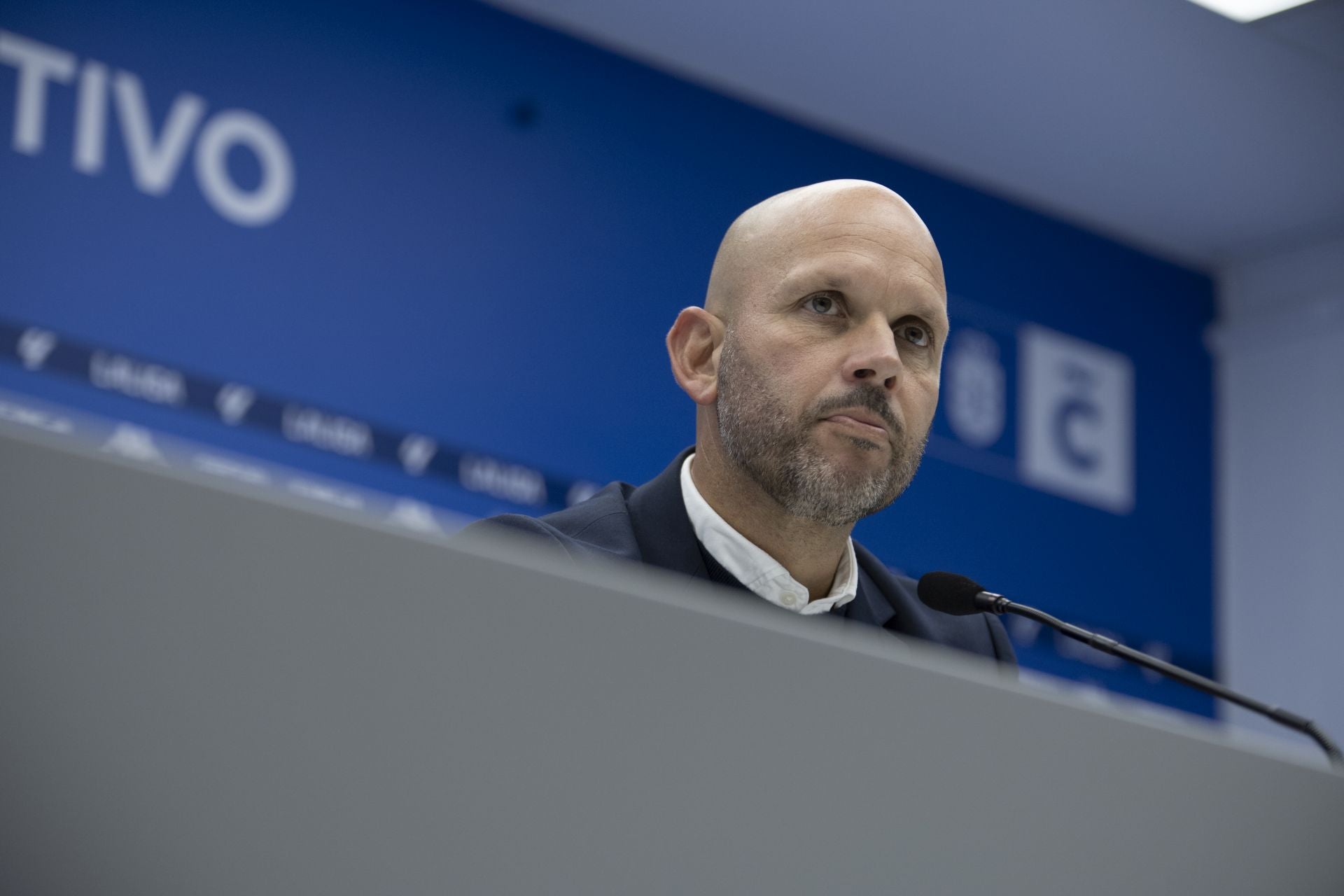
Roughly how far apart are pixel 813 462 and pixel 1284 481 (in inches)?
146

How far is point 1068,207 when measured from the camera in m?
4.56

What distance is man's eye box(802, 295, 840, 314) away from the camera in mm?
1531

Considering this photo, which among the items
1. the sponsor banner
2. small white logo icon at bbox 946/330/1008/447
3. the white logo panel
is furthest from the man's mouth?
the white logo panel

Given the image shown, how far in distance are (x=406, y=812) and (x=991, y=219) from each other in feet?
13.5

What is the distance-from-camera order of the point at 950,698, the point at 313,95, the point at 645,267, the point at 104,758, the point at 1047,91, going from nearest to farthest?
1. the point at 104,758
2. the point at 950,698
3. the point at 313,95
4. the point at 645,267
5. the point at 1047,91

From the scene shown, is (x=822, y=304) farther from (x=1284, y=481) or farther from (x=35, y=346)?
(x=1284, y=481)

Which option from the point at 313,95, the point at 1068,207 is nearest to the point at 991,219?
the point at 1068,207

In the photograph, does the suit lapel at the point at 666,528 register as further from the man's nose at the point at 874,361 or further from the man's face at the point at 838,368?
the man's nose at the point at 874,361

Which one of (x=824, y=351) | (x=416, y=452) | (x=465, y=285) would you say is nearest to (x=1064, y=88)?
(x=465, y=285)

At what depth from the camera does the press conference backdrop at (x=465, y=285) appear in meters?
2.93

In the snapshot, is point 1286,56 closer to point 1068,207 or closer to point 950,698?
point 1068,207

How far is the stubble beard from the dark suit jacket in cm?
9

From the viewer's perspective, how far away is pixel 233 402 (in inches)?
118

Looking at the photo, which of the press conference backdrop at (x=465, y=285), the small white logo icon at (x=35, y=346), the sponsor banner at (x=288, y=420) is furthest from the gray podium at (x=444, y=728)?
the small white logo icon at (x=35, y=346)
